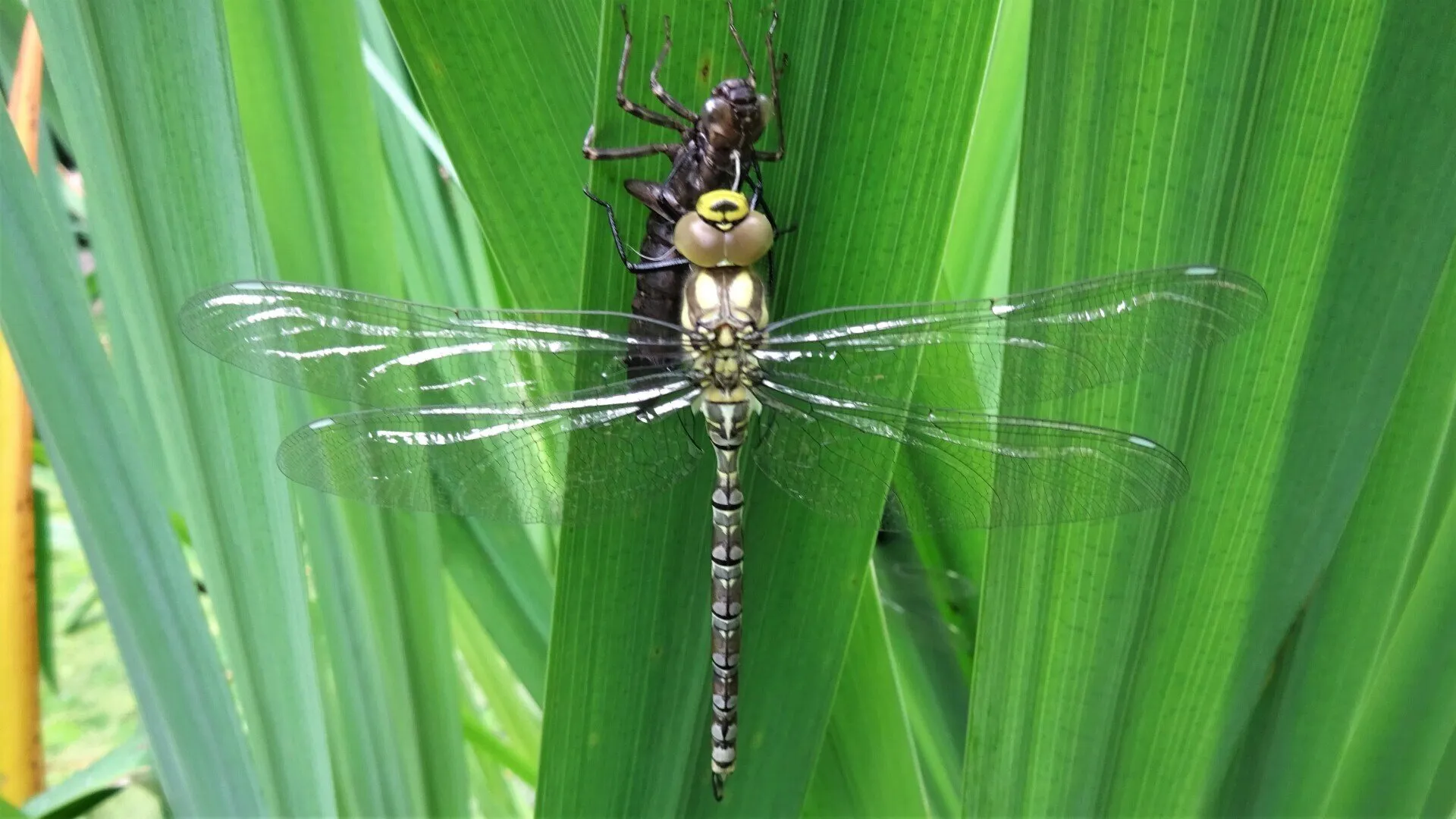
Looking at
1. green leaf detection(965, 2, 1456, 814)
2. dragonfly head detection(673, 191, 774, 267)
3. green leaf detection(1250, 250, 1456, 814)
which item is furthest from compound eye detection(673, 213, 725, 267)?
green leaf detection(1250, 250, 1456, 814)

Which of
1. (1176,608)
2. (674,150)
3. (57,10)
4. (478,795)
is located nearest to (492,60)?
(674,150)

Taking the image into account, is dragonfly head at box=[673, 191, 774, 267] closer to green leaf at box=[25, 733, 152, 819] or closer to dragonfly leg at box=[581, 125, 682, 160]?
dragonfly leg at box=[581, 125, 682, 160]

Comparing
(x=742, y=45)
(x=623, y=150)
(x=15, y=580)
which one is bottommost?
(x=15, y=580)

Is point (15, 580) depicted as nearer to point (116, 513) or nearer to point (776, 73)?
point (116, 513)

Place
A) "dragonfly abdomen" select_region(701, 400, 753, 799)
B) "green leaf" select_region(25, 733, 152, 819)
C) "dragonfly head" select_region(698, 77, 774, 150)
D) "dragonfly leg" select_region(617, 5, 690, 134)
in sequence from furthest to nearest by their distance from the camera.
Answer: "green leaf" select_region(25, 733, 152, 819) < "dragonfly abdomen" select_region(701, 400, 753, 799) < "dragonfly head" select_region(698, 77, 774, 150) < "dragonfly leg" select_region(617, 5, 690, 134)

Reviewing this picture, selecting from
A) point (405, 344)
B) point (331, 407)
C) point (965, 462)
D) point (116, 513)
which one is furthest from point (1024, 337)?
point (116, 513)

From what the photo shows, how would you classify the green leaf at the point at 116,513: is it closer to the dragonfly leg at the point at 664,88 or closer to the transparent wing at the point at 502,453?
the transparent wing at the point at 502,453

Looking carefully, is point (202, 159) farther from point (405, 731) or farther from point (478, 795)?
point (478, 795)
